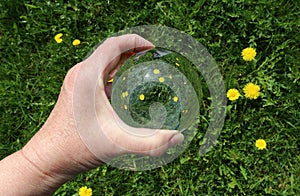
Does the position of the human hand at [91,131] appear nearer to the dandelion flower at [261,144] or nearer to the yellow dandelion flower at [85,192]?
the yellow dandelion flower at [85,192]

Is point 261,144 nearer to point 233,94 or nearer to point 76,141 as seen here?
point 233,94

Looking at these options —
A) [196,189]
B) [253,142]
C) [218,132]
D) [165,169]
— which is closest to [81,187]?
[165,169]

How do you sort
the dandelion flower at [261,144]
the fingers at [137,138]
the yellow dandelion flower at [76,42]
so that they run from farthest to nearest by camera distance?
the yellow dandelion flower at [76,42] < the dandelion flower at [261,144] < the fingers at [137,138]

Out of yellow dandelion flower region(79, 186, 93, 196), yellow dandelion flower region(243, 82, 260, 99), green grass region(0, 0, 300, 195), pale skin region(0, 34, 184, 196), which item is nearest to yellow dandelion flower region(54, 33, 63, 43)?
green grass region(0, 0, 300, 195)

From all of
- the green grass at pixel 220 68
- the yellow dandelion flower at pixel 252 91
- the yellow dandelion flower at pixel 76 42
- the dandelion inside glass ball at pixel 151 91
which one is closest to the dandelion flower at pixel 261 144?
the green grass at pixel 220 68

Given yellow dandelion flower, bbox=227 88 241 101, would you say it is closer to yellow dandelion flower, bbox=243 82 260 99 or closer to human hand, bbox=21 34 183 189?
yellow dandelion flower, bbox=243 82 260 99

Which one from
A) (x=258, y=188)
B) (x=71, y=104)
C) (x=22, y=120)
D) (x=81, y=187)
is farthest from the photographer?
(x=22, y=120)

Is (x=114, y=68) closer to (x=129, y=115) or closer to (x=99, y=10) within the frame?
(x=129, y=115)
